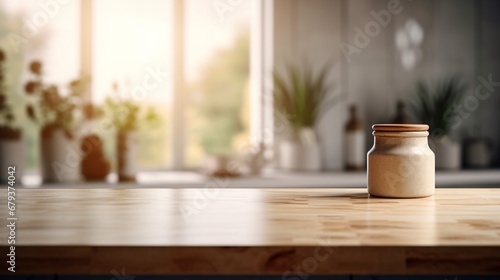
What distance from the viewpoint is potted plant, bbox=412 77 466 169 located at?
10.3 ft

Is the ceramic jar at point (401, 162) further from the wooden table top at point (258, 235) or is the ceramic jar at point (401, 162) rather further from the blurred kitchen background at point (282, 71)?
the blurred kitchen background at point (282, 71)

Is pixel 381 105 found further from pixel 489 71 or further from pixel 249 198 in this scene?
pixel 249 198

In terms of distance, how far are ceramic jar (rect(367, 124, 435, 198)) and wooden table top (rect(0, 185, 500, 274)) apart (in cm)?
4

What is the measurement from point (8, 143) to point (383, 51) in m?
2.08

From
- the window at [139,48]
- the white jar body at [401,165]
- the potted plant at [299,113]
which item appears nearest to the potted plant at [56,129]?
the window at [139,48]

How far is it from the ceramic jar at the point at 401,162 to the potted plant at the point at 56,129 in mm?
1764

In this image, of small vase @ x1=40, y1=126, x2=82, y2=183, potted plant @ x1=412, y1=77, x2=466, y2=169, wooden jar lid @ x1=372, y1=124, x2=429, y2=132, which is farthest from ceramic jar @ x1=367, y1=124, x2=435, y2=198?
potted plant @ x1=412, y1=77, x2=466, y2=169

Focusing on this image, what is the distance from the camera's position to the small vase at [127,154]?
265 cm

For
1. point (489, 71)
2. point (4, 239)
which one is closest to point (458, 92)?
point (489, 71)

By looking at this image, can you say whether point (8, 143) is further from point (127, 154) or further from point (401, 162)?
point (401, 162)

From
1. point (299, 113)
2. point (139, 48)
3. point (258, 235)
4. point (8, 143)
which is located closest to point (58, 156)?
point (8, 143)

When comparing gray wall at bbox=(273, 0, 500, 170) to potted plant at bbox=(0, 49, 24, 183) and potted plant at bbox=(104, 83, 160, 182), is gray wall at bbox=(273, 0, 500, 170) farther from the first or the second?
potted plant at bbox=(0, 49, 24, 183)

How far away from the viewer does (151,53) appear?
3094 mm

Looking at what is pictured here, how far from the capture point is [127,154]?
2680 millimetres
